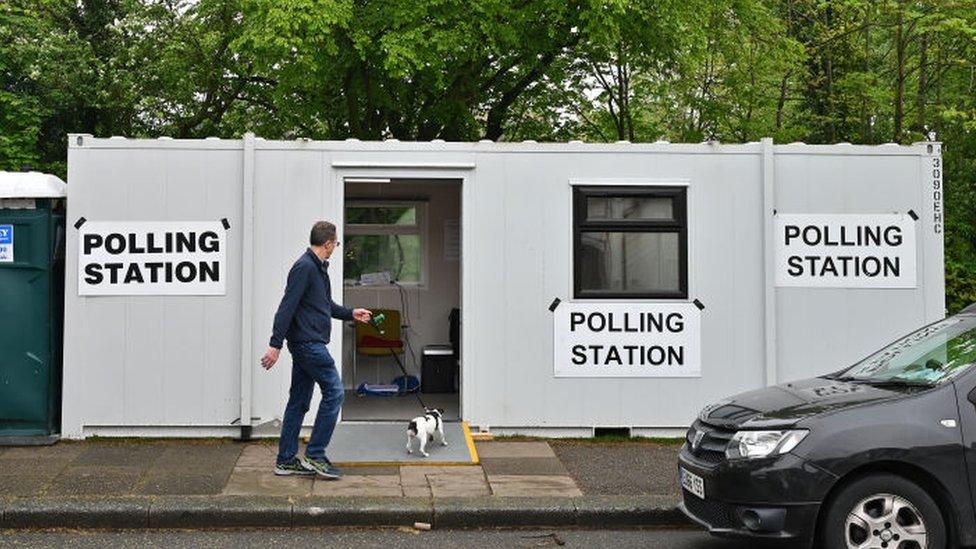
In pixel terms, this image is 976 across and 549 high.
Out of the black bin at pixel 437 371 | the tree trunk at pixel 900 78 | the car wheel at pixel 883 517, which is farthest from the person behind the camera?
the tree trunk at pixel 900 78

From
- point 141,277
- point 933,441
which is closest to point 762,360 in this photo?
point 933,441

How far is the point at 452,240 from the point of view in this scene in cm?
1277

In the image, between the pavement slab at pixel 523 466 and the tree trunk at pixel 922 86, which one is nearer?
the pavement slab at pixel 523 466

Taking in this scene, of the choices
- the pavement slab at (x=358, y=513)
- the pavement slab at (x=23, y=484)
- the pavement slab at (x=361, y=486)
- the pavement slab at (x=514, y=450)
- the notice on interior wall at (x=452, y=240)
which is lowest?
the pavement slab at (x=358, y=513)

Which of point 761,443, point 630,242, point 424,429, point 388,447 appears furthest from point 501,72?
point 761,443

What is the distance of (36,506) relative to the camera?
701cm

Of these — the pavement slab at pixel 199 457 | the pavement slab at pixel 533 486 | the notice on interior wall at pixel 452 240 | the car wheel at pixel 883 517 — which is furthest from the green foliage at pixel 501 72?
the car wheel at pixel 883 517

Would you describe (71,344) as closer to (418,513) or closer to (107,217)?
(107,217)

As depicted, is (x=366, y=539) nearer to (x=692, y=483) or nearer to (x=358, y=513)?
(x=358, y=513)

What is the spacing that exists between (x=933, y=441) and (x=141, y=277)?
7.00 m

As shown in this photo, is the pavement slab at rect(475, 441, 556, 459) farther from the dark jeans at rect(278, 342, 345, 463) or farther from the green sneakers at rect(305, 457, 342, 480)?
the dark jeans at rect(278, 342, 345, 463)

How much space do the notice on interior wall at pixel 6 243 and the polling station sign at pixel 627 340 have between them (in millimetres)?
5162

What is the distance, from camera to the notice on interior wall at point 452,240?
12.7 meters

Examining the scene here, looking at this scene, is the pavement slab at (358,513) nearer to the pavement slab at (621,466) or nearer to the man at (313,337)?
the man at (313,337)
